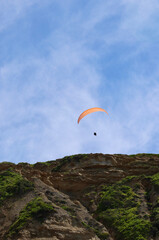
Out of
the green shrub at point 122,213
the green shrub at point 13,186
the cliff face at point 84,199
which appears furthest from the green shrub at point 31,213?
the green shrub at point 122,213

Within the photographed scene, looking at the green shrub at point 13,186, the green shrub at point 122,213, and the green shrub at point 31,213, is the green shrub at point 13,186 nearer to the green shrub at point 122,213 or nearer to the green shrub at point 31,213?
the green shrub at point 31,213

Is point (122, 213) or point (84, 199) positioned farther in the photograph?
Answer: point (84, 199)

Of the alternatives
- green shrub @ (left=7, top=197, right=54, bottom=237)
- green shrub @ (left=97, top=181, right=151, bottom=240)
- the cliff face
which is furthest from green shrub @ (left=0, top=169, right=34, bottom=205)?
green shrub @ (left=97, top=181, right=151, bottom=240)

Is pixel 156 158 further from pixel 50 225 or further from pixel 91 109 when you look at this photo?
pixel 50 225

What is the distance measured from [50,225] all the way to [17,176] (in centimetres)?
1200

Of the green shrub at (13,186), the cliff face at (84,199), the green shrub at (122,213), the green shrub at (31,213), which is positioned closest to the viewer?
the green shrub at (31,213)

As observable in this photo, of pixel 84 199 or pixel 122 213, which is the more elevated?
pixel 84 199

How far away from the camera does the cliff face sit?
3249 centimetres

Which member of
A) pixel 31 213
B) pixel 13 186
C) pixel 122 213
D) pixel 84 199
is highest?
pixel 84 199

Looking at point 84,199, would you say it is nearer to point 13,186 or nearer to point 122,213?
point 122,213

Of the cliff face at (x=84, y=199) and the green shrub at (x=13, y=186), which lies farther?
the green shrub at (x=13, y=186)

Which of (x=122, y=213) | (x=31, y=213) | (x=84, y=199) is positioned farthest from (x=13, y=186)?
(x=122, y=213)

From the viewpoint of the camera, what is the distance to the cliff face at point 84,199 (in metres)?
32.5

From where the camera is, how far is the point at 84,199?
41.1 m
